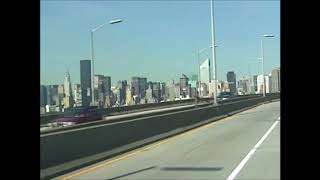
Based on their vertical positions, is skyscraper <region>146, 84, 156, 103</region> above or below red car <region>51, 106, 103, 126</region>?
above

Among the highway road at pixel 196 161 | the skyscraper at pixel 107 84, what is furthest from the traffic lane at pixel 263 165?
the skyscraper at pixel 107 84

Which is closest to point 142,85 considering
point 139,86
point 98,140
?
point 139,86

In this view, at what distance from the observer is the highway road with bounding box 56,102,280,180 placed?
12.4 meters

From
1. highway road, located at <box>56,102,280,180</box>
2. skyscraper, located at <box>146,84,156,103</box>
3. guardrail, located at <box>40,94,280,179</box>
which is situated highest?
skyscraper, located at <box>146,84,156,103</box>

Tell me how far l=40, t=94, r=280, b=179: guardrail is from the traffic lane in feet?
13.7

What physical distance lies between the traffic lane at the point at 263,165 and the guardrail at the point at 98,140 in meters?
4.18

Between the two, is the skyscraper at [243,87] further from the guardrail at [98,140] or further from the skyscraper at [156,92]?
the guardrail at [98,140]

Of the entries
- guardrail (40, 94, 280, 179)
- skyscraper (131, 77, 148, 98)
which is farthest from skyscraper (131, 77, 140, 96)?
guardrail (40, 94, 280, 179)

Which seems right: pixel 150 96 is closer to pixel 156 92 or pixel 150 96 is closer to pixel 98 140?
pixel 156 92

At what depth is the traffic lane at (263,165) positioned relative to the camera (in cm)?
1188

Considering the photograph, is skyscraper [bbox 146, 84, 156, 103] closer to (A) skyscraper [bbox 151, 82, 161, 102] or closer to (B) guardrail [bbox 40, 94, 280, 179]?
(A) skyscraper [bbox 151, 82, 161, 102]
